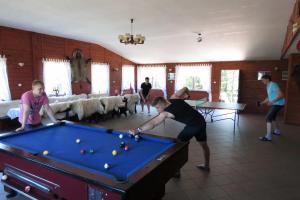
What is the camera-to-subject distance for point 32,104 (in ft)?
9.29

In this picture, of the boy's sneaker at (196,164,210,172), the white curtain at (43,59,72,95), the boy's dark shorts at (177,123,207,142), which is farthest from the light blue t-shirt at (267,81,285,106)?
the white curtain at (43,59,72,95)

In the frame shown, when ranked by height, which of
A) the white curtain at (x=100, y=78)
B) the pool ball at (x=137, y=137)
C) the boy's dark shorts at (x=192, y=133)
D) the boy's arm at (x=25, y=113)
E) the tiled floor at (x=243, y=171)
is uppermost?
the white curtain at (x=100, y=78)

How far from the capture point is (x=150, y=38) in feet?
23.2

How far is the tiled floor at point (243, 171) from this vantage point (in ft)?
8.15

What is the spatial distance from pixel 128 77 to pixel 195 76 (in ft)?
10.9

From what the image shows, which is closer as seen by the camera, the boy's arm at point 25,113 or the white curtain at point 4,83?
the boy's arm at point 25,113

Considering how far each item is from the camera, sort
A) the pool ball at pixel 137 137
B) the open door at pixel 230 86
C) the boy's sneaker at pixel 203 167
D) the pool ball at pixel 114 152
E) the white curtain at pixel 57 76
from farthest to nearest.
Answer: the open door at pixel 230 86
the white curtain at pixel 57 76
the boy's sneaker at pixel 203 167
the pool ball at pixel 137 137
the pool ball at pixel 114 152

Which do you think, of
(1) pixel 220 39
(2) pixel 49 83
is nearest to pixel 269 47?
(1) pixel 220 39

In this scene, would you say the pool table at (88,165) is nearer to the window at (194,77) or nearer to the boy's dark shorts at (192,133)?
the boy's dark shorts at (192,133)

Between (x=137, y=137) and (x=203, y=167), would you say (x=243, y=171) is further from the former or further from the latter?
(x=137, y=137)

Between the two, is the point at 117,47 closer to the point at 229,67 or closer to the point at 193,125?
the point at 229,67

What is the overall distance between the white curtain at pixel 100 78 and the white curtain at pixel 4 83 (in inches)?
Result: 124

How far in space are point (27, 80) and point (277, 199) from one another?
6818mm

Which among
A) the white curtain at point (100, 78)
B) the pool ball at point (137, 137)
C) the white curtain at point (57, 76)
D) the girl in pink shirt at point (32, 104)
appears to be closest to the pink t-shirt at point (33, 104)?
the girl in pink shirt at point (32, 104)
